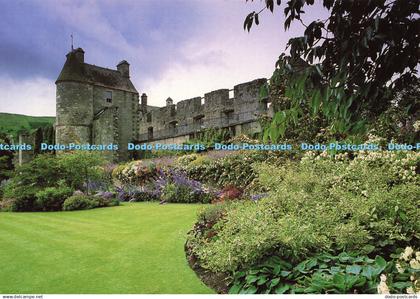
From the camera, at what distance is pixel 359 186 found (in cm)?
518

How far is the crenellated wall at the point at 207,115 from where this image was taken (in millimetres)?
20656

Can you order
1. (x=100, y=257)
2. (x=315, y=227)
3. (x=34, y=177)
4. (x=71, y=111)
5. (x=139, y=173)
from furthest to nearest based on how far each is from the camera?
(x=71, y=111) → (x=139, y=173) → (x=34, y=177) → (x=100, y=257) → (x=315, y=227)

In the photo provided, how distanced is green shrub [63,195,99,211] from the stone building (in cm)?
1212

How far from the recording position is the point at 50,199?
34.5 feet

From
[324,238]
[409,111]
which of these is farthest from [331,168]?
[409,111]

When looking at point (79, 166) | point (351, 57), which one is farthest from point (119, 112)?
point (351, 57)

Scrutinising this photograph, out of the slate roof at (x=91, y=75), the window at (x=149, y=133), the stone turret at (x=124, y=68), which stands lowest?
the window at (x=149, y=133)

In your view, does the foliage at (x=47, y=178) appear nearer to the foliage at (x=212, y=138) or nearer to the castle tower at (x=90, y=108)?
the foliage at (x=212, y=138)

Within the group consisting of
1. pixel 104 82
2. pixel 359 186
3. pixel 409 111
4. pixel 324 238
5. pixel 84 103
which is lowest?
pixel 324 238

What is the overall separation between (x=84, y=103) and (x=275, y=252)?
25147mm

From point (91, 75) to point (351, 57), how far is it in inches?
1084

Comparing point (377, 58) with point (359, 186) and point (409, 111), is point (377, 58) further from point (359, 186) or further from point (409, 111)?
point (359, 186)

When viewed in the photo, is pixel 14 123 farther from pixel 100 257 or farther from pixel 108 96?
pixel 100 257

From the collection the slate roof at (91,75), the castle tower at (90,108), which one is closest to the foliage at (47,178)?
the castle tower at (90,108)
